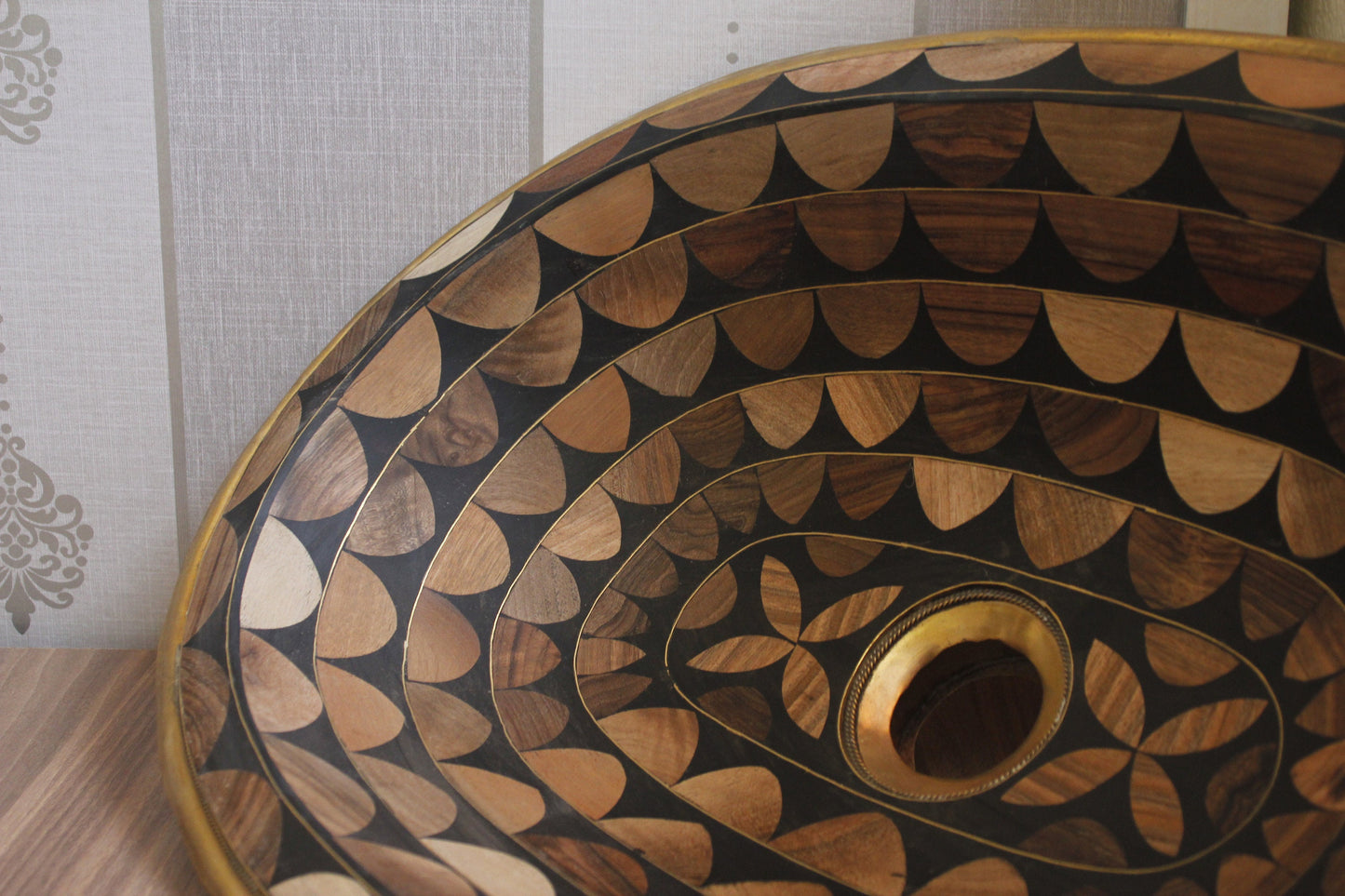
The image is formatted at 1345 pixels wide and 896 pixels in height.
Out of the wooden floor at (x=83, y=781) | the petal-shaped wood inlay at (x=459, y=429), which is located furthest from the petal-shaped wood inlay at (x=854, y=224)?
the wooden floor at (x=83, y=781)

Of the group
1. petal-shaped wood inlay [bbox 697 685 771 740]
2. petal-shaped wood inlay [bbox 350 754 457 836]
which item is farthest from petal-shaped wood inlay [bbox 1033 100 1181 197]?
petal-shaped wood inlay [bbox 350 754 457 836]

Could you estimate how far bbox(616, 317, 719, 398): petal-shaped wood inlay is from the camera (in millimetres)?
531

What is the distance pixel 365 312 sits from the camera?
51 centimetres

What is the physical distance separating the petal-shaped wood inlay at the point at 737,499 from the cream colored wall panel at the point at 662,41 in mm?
280

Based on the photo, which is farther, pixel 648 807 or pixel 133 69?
pixel 133 69

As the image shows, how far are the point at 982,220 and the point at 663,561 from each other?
254 millimetres

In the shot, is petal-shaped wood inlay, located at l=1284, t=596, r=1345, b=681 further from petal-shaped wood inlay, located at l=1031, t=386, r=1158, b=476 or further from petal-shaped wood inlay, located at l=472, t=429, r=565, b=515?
petal-shaped wood inlay, located at l=472, t=429, r=565, b=515

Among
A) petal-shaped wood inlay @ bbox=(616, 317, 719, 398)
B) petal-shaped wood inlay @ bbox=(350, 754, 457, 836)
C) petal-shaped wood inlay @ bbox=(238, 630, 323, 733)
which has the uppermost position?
petal-shaped wood inlay @ bbox=(616, 317, 719, 398)

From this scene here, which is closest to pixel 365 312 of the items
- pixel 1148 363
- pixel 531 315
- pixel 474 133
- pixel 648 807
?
pixel 531 315

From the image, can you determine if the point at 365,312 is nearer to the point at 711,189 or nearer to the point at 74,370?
the point at 711,189

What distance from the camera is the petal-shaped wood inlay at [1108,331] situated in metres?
0.44

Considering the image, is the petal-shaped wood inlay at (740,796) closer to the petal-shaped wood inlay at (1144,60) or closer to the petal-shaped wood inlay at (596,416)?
the petal-shaped wood inlay at (596,416)

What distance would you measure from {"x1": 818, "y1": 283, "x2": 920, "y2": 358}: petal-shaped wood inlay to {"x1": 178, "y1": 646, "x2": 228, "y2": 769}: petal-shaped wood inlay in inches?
13.2

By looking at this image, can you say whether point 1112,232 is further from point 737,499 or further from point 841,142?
point 737,499
